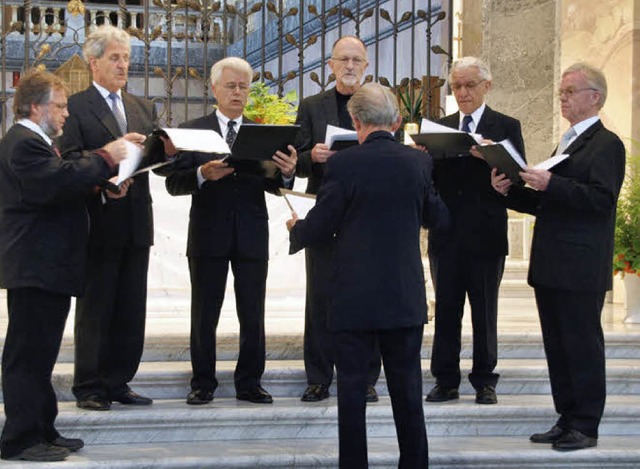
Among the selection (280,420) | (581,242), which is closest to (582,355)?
(581,242)

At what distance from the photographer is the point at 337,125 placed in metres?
5.21

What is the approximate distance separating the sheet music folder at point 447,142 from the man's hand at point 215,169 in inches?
32.0

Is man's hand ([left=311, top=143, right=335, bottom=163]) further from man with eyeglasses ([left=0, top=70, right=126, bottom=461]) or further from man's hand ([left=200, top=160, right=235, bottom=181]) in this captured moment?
man with eyeglasses ([left=0, top=70, right=126, bottom=461])

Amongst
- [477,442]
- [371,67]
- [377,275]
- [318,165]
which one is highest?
[371,67]

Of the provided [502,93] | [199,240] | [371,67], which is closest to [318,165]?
[199,240]

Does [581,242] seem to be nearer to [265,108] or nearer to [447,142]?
[447,142]

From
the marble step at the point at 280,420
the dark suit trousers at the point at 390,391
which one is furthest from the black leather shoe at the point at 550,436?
the dark suit trousers at the point at 390,391

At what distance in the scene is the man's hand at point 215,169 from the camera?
4.91 m

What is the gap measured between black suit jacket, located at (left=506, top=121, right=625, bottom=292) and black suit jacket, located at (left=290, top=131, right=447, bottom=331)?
0.82 metres

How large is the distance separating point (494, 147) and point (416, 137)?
39 centimetres

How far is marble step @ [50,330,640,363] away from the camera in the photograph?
18.8ft

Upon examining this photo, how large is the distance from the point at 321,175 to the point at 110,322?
3.68 ft

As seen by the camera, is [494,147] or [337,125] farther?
[337,125]

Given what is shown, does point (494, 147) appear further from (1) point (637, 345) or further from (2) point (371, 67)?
(2) point (371, 67)
